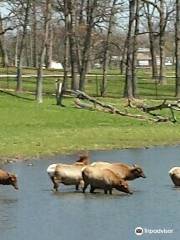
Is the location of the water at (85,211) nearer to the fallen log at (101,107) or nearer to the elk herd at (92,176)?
the elk herd at (92,176)

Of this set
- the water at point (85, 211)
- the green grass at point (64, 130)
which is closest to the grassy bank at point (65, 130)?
the green grass at point (64, 130)

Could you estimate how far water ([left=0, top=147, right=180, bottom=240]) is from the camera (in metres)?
13.5

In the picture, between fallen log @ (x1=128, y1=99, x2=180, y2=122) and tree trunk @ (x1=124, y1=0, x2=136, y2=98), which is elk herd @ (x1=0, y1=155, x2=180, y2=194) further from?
tree trunk @ (x1=124, y1=0, x2=136, y2=98)

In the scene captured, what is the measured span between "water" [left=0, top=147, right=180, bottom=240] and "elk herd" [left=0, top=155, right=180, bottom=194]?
0.21 m

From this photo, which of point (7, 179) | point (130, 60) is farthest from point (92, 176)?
point (130, 60)

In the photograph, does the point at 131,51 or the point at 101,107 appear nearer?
the point at 101,107

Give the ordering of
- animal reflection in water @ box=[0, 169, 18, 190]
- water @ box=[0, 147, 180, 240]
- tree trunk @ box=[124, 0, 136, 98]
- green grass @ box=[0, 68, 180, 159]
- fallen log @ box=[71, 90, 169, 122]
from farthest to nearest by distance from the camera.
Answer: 1. tree trunk @ box=[124, 0, 136, 98]
2. fallen log @ box=[71, 90, 169, 122]
3. green grass @ box=[0, 68, 180, 159]
4. animal reflection in water @ box=[0, 169, 18, 190]
5. water @ box=[0, 147, 180, 240]

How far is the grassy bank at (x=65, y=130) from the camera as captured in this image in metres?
29.0

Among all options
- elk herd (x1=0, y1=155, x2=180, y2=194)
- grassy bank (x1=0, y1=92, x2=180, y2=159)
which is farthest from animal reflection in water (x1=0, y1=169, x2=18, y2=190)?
grassy bank (x1=0, y1=92, x2=180, y2=159)

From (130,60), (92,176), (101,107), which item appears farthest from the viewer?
(130,60)

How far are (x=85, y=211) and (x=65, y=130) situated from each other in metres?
19.0

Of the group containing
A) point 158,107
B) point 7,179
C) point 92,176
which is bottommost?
point 158,107

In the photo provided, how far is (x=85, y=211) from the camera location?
15.4m

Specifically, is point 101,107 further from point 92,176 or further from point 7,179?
point 92,176
